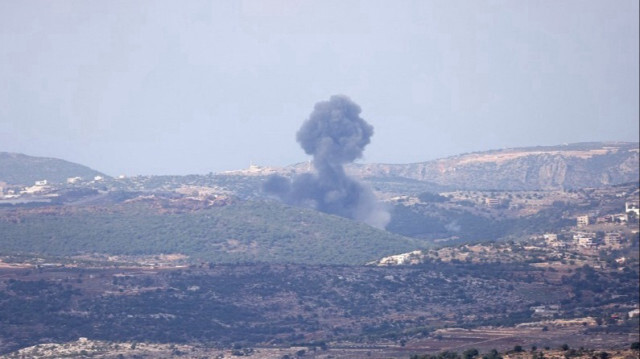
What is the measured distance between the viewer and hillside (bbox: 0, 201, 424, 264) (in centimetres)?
14788

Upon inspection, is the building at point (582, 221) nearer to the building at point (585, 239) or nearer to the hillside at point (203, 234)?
the building at point (585, 239)

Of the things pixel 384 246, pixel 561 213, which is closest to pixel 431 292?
pixel 384 246

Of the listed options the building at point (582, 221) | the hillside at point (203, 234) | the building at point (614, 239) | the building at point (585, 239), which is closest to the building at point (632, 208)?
the building at point (582, 221)

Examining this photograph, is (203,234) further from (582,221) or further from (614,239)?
(614,239)

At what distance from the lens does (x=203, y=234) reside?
15838 centimetres

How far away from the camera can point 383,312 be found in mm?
115562

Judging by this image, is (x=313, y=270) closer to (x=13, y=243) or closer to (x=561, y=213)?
(x=13, y=243)

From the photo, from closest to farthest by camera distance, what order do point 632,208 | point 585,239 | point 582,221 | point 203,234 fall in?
1. point 585,239
2. point 203,234
3. point 632,208
4. point 582,221

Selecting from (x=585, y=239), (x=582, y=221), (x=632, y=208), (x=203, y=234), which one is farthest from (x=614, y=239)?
(x=203, y=234)

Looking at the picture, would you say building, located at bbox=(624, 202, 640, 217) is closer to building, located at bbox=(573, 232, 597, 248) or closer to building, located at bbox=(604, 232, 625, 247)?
building, located at bbox=(573, 232, 597, 248)

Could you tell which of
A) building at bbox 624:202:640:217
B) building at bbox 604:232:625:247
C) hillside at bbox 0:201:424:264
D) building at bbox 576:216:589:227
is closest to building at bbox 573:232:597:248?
building at bbox 604:232:625:247

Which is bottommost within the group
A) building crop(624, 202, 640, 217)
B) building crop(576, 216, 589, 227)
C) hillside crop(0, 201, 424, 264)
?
hillside crop(0, 201, 424, 264)

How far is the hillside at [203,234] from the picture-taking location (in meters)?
148

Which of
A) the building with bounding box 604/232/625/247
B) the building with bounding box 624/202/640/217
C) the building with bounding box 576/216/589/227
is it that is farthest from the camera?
the building with bounding box 576/216/589/227
